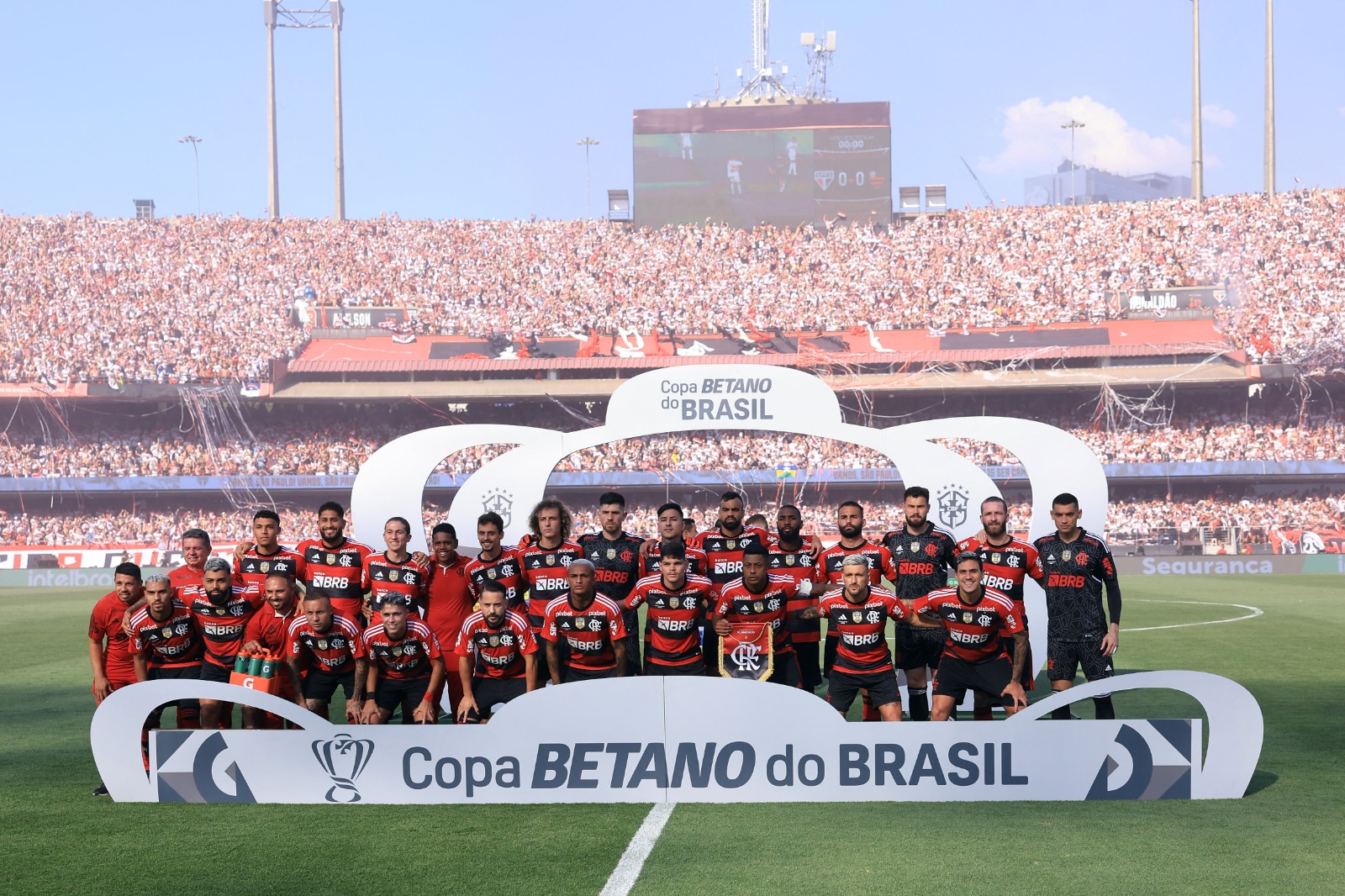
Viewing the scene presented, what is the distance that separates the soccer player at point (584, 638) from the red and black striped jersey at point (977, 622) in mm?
2249

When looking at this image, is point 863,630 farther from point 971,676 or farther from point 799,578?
point 799,578

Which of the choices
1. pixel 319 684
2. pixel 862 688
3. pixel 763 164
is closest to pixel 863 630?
pixel 862 688

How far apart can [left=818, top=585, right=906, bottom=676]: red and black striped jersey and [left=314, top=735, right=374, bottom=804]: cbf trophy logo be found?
320 cm

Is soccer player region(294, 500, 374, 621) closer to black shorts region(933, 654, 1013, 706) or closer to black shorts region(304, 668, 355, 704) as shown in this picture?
black shorts region(304, 668, 355, 704)

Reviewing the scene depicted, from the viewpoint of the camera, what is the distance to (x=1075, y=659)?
29.8ft

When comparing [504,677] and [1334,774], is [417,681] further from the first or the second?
[1334,774]

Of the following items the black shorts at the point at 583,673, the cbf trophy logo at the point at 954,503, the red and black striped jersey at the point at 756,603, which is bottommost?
the black shorts at the point at 583,673

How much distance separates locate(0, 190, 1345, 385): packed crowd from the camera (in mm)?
40469

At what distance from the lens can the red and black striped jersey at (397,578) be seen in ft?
30.2

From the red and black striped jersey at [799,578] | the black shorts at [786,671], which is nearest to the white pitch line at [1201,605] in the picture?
the red and black striped jersey at [799,578]

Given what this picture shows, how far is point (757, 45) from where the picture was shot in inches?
2185

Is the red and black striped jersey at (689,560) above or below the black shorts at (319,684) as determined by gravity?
above

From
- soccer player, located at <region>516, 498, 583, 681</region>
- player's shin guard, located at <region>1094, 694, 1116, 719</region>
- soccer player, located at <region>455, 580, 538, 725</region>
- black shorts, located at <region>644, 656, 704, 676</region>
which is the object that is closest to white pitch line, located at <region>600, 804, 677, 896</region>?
black shorts, located at <region>644, 656, 704, 676</region>

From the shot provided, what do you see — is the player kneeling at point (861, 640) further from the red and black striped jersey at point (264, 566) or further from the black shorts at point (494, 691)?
the red and black striped jersey at point (264, 566)
